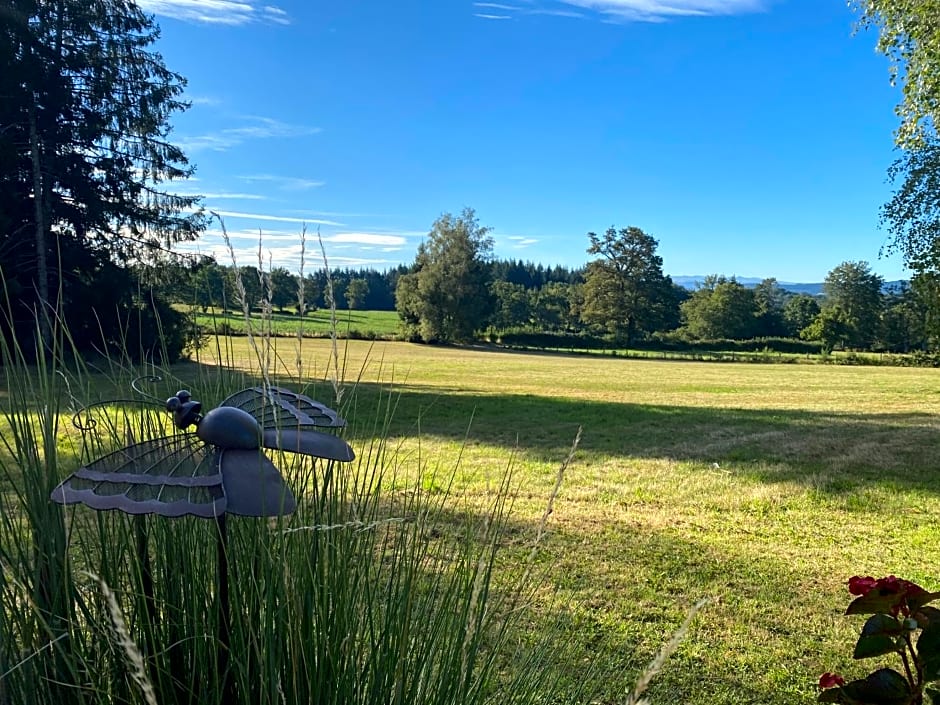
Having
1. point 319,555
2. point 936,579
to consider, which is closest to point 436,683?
point 319,555

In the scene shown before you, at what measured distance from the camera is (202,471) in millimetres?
1131

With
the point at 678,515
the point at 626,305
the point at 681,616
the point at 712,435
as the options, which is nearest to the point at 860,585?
the point at 681,616

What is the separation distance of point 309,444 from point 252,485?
0.15 metres

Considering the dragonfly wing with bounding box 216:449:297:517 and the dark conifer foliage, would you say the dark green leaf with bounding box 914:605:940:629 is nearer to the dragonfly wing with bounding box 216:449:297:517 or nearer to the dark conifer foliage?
the dragonfly wing with bounding box 216:449:297:517

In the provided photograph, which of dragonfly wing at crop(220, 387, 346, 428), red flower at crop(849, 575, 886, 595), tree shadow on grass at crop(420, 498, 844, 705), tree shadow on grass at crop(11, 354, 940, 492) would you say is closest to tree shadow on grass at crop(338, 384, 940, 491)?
tree shadow on grass at crop(11, 354, 940, 492)

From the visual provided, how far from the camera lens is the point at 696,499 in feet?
19.0

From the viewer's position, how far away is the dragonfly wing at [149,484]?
0.95 meters

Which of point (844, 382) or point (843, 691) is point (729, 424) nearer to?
point (843, 691)

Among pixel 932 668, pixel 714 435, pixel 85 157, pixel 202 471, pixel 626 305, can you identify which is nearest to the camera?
pixel 202 471

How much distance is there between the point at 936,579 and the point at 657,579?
1797 mm

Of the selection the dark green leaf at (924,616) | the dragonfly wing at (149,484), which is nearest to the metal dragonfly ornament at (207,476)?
the dragonfly wing at (149,484)

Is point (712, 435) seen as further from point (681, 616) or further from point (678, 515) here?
point (681, 616)

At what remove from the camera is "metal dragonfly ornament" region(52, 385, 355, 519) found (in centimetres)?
97

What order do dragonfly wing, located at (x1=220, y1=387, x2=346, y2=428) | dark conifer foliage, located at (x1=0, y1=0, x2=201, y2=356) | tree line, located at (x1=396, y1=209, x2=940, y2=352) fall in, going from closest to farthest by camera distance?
dragonfly wing, located at (x1=220, y1=387, x2=346, y2=428) < dark conifer foliage, located at (x1=0, y1=0, x2=201, y2=356) < tree line, located at (x1=396, y1=209, x2=940, y2=352)
